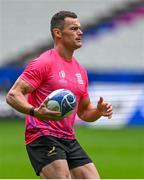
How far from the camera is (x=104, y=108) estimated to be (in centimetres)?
1027

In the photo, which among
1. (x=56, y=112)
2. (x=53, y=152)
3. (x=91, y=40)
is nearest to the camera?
(x=56, y=112)

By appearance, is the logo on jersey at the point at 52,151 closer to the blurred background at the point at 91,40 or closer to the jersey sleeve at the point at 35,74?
the jersey sleeve at the point at 35,74

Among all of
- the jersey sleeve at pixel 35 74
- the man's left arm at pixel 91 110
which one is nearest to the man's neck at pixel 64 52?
the jersey sleeve at pixel 35 74

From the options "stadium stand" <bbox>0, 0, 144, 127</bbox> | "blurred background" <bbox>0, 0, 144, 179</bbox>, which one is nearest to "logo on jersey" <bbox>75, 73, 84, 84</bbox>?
"blurred background" <bbox>0, 0, 144, 179</bbox>

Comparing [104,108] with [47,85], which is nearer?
[47,85]

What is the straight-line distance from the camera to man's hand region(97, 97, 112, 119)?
1018 cm

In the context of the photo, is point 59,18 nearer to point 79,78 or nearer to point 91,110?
point 79,78

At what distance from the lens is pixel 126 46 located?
3123 cm

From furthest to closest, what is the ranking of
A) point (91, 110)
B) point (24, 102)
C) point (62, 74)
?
point (91, 110) < point (62, 74) < point (24, 102)

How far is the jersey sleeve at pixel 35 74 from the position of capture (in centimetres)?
976

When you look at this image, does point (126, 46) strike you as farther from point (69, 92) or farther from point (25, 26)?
point (69, 92)

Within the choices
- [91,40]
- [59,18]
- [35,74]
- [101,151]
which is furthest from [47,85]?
[91,40]

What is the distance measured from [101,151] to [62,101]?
33.7 ft

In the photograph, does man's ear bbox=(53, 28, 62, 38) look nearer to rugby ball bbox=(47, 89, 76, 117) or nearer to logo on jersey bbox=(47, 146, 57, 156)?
rugby ball bbox=(47, 89, 76, 117)
